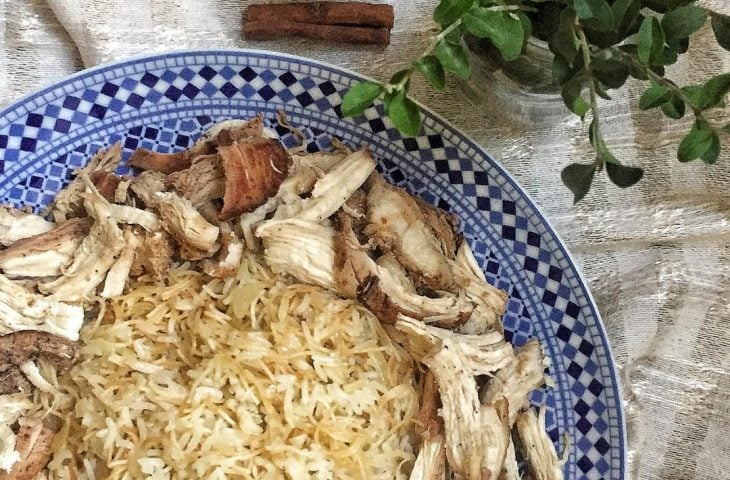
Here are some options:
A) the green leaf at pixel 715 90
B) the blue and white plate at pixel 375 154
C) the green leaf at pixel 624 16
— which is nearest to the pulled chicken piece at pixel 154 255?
the blue and white plate at pixel 375 154

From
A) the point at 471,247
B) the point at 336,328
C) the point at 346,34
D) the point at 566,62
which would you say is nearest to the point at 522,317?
the point at 471,247

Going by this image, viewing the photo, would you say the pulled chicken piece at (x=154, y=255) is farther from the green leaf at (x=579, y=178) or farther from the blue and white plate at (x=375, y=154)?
the green leaf at (x=579, y=178)

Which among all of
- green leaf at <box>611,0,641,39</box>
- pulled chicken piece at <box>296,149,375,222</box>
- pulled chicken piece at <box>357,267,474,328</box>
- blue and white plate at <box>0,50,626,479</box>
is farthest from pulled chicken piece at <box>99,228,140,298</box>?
green leaf at <box>611,0,641,39</box>

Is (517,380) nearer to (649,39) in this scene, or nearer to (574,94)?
(574,94)

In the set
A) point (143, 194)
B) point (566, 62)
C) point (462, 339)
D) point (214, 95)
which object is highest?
point (566, 62)

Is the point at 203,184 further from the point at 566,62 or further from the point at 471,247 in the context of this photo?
the point at 566,62

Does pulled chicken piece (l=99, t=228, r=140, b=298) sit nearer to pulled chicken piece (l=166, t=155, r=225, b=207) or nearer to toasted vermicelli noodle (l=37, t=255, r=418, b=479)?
toasted vermicelli noodle (l=37, t=255, r=418, b=479)
